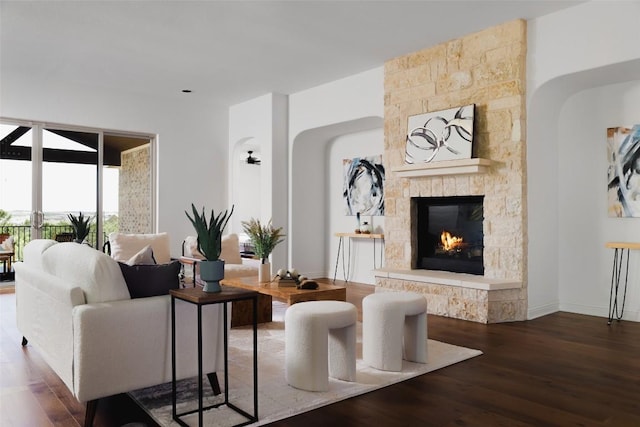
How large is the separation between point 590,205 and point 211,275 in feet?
13.9

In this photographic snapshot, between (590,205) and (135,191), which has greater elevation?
(135,191)

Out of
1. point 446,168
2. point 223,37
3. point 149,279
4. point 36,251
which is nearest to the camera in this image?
point 149,279

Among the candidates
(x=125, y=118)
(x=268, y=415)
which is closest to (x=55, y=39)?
(x=125, y=118)

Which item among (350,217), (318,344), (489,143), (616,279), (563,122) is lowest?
(318,344)

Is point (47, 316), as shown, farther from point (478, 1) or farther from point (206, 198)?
point (206, 198)

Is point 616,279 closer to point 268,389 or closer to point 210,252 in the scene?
point 268,389

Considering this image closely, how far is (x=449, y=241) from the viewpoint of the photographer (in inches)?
221

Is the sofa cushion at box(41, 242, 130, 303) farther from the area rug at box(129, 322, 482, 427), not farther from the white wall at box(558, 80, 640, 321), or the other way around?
the white wall at box(558, 80, 640, 321)

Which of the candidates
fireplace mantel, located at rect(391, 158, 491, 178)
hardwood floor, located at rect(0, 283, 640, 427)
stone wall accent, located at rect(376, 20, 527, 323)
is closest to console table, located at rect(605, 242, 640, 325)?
hardwood floor, located at rect(0, 283, 640, 427)

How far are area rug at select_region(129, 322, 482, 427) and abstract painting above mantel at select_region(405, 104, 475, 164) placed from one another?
2170 mm

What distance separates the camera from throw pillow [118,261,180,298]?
270 centimetres

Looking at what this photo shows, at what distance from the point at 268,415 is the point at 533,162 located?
12.2 feet

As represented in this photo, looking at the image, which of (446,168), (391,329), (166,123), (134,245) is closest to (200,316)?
(391,329)

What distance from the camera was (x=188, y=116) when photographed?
8289mm
